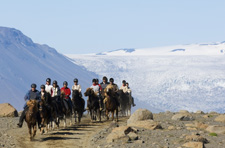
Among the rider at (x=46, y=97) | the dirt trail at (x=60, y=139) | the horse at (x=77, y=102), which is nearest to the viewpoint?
the dirt trail at (x=60, y=139)

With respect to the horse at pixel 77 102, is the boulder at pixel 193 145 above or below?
below

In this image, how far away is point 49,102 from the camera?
77.4ft

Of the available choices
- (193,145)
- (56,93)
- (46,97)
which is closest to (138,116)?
(56,93)

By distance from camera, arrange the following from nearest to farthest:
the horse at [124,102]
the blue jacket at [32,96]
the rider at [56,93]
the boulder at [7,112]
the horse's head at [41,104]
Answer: the blue jacket at [32,96] → the horse's head at [41,104] → the rider at [56,93] → the boulder at [7,112] → the horse at [124,102]

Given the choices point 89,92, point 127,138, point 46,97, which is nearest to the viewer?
point 127,138

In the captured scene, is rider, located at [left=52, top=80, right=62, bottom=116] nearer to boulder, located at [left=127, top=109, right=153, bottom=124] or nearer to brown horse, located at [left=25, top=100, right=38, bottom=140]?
boulder, located at [left=127, top=109, right=153, bottom=124]

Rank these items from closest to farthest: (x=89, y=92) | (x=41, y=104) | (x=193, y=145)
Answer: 1. (x=193, y=145)
2. (x=41, y=104)
3. (x=89, y=92)

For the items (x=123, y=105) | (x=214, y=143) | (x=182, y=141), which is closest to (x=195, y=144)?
(x=182, y=141)

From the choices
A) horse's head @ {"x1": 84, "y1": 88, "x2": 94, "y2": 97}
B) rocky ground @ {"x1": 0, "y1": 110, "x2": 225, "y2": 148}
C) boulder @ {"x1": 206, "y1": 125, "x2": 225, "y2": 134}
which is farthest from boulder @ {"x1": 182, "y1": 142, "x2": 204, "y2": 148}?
horse's head @ {"x1": 84, "y1": 88, "x2": 94, "y2": 97}

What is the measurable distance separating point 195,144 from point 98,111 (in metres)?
14.5

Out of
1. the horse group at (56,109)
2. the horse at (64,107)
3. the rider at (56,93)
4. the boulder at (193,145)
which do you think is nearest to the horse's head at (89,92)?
the horse group at (56,109)

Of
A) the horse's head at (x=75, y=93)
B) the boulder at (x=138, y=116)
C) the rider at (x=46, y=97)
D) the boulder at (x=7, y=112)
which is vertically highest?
the horse's head at (x=75, y=93)

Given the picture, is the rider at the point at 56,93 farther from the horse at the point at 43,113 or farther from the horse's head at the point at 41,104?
the horse's head at the point at 41,104

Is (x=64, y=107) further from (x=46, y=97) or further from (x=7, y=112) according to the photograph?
(x=7, y=112)
